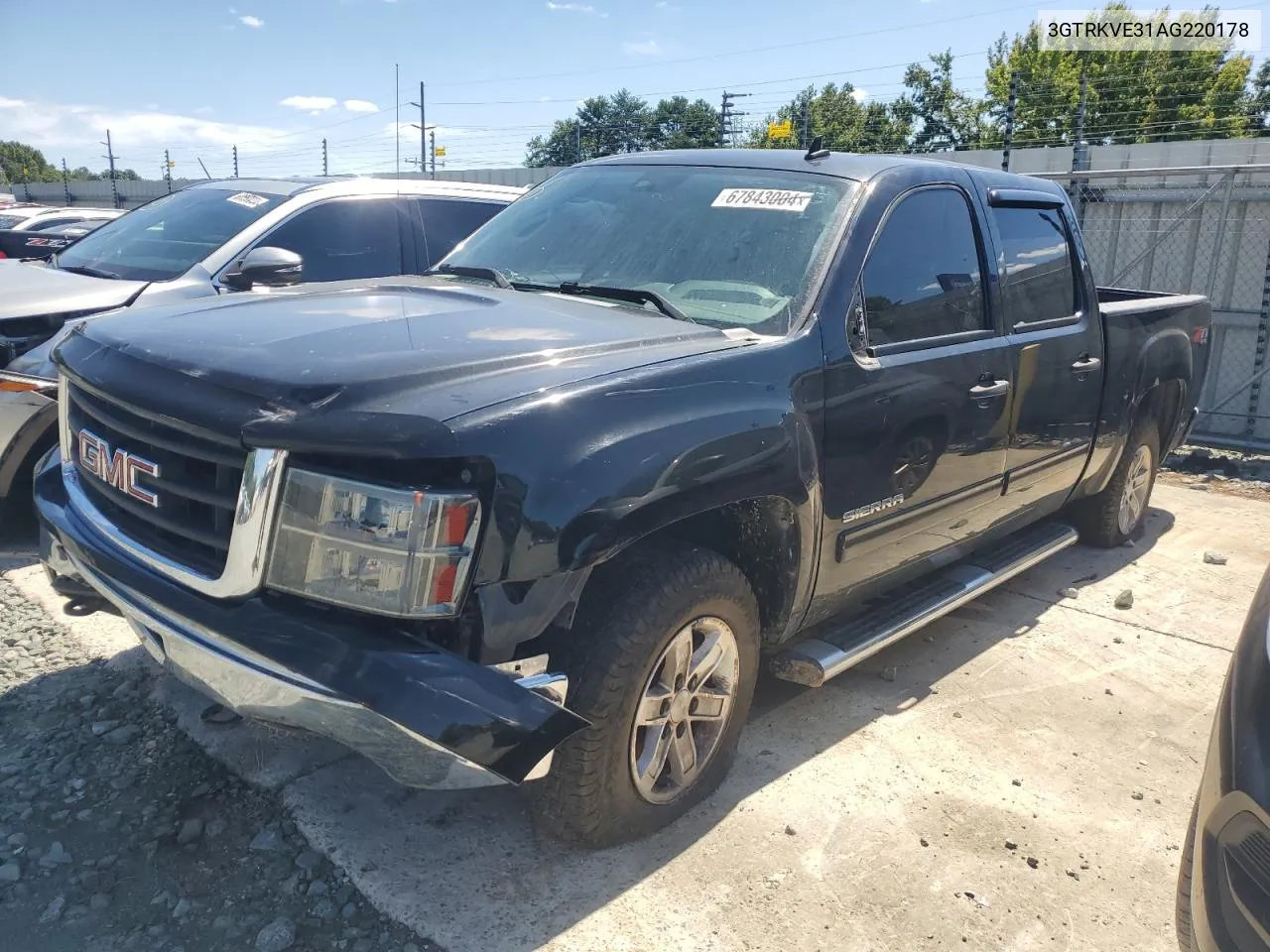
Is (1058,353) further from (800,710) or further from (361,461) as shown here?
(361,461)

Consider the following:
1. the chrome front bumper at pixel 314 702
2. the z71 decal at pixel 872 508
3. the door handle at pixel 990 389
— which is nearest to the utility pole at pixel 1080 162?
the door handle at pixel 990 389

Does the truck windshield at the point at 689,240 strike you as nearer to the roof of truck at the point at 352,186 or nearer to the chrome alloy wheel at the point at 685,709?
the chrome alloy wheel at the point at 685,709

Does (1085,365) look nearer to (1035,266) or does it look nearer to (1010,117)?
(1035,266)

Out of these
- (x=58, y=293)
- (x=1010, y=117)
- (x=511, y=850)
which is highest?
(x=1010, y=117)

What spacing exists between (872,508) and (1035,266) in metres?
1.69

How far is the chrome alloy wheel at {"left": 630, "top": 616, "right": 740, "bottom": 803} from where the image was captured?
2.62 m

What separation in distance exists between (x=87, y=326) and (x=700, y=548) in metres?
1.86

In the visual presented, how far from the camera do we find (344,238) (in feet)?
18.5

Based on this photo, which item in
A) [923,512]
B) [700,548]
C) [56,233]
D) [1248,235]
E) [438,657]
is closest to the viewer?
[438,657]

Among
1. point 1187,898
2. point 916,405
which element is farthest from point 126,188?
point 1187,898

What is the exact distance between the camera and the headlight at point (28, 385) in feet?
14.2

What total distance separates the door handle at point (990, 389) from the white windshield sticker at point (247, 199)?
162 inches

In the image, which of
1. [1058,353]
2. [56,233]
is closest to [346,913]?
[1058,353]

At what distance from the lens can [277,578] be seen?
214cm
